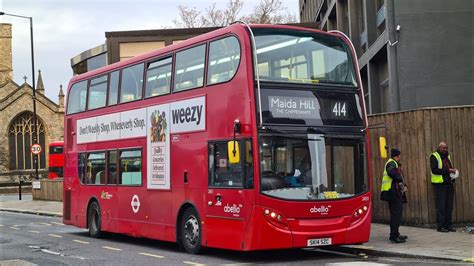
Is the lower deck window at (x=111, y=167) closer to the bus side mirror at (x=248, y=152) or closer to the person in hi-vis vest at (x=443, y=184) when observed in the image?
the bus side mirror at (x=248, y=152)

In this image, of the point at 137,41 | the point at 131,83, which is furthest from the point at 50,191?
the point at 131,83

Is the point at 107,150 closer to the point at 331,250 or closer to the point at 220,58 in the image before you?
the point at 220,58

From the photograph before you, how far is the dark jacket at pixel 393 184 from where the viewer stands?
38.9 ft

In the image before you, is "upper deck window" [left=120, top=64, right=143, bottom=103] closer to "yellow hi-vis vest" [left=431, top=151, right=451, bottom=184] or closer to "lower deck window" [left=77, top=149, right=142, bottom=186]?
"lower deck window" [left=77, top=149, right=142, bottom=186]

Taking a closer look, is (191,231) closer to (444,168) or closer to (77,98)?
(444,168)

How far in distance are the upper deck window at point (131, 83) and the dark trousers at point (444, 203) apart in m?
6.77

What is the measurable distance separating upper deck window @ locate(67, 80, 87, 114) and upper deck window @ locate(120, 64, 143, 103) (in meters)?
2.32

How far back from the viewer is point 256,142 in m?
10.0

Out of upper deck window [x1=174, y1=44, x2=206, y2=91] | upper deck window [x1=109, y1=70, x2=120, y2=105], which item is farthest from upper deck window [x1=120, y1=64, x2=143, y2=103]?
upper deck window [x1=174, y1=44, x2=206, y2=91]

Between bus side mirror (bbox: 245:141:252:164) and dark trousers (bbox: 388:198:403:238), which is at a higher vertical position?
bus side mirror (bbox: 245:141:252:164)

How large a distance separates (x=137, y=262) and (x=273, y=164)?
3115 mm

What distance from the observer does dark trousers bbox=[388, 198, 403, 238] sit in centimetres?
1171

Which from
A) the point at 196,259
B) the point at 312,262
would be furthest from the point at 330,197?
the point at 196,259

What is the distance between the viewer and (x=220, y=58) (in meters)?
11.1
